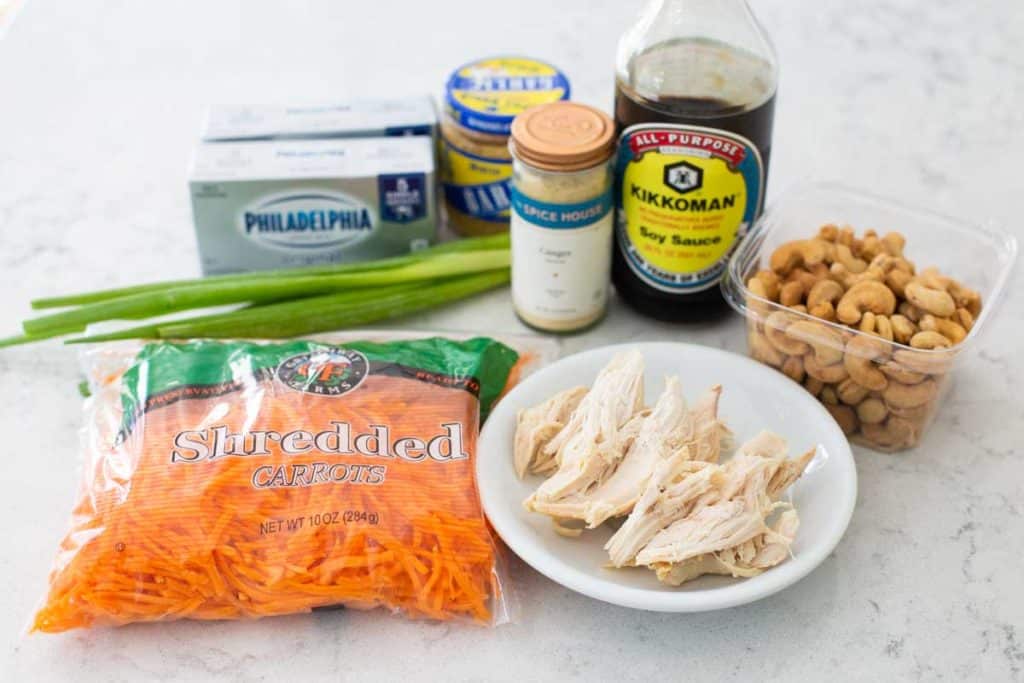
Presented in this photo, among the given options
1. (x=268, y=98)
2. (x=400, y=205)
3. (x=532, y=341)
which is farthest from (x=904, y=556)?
(x=268, y=98)

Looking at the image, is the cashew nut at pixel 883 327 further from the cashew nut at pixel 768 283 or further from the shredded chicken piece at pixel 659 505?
the shredded chicken piece at pixel 659 505

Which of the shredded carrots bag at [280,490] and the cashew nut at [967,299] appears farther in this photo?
the cashew nut at [967,299]

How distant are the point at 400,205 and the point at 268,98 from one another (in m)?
0.48

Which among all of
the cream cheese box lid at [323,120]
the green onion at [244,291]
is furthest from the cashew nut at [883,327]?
the cream cheese box lid at [323,120]

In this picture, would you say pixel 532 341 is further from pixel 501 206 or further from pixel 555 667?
pixel 555 667

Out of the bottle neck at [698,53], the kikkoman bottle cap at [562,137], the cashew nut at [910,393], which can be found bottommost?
the cashew nut at [910,393]

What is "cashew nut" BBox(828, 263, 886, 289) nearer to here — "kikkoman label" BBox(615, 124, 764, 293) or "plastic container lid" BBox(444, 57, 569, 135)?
"kikkoman label" BBox(615, 124, 764, 293)

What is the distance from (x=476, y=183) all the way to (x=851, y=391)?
0.55m

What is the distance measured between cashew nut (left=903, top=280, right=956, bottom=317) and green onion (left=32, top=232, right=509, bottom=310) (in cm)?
50

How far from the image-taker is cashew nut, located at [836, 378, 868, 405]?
1.26m

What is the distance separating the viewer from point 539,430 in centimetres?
120

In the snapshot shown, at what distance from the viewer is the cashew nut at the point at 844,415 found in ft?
4.24

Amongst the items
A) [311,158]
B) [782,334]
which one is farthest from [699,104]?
[311,158]

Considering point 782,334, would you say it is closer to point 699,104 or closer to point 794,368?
point 794,368
